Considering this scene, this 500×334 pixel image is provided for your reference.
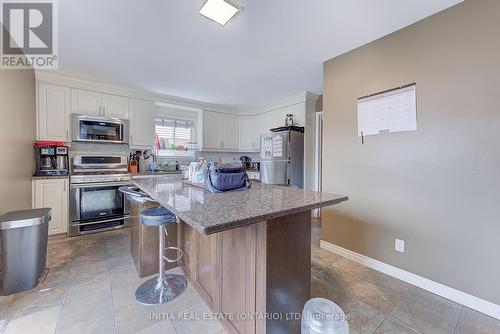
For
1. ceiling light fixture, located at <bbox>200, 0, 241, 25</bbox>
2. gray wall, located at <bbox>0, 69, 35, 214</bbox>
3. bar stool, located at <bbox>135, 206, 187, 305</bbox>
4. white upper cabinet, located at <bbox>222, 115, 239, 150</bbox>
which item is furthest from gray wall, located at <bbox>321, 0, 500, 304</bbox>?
gray wall, located at <bbox>0, 69, 35, 214</bbox>

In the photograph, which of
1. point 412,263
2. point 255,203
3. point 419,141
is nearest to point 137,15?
point 255,203

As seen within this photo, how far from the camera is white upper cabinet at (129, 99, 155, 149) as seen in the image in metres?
3.71

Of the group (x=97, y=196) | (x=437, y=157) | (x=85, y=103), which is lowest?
(x=97, y=196)

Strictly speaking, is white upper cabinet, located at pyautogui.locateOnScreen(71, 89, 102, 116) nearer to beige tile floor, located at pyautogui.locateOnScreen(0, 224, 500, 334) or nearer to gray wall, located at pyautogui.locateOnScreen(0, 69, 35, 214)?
gray wall, located at pyautogui.locateOnScreen(0, 69, 35, 214)

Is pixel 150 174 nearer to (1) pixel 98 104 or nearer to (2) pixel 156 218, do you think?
(1) pixel 98 104

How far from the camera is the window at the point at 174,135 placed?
14.3 feet

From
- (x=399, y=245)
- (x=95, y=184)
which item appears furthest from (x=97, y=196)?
Answer: (x=399, y=245)

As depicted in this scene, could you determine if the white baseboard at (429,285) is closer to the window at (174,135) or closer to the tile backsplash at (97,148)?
the window at (174,135)

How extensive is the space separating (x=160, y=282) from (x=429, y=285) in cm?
238

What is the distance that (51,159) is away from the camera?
3062 mm

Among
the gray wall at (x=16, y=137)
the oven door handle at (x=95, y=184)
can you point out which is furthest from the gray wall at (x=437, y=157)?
the gray wall at (x=16, y=137)

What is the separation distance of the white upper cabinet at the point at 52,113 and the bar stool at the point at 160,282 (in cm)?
250

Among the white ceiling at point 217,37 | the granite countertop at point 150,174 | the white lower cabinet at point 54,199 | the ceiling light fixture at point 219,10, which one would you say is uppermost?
the white ceiling at point 217,37

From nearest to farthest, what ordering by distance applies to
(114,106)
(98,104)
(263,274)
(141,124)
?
(263,274) → (98,104) → (114,106) → (141,124)
